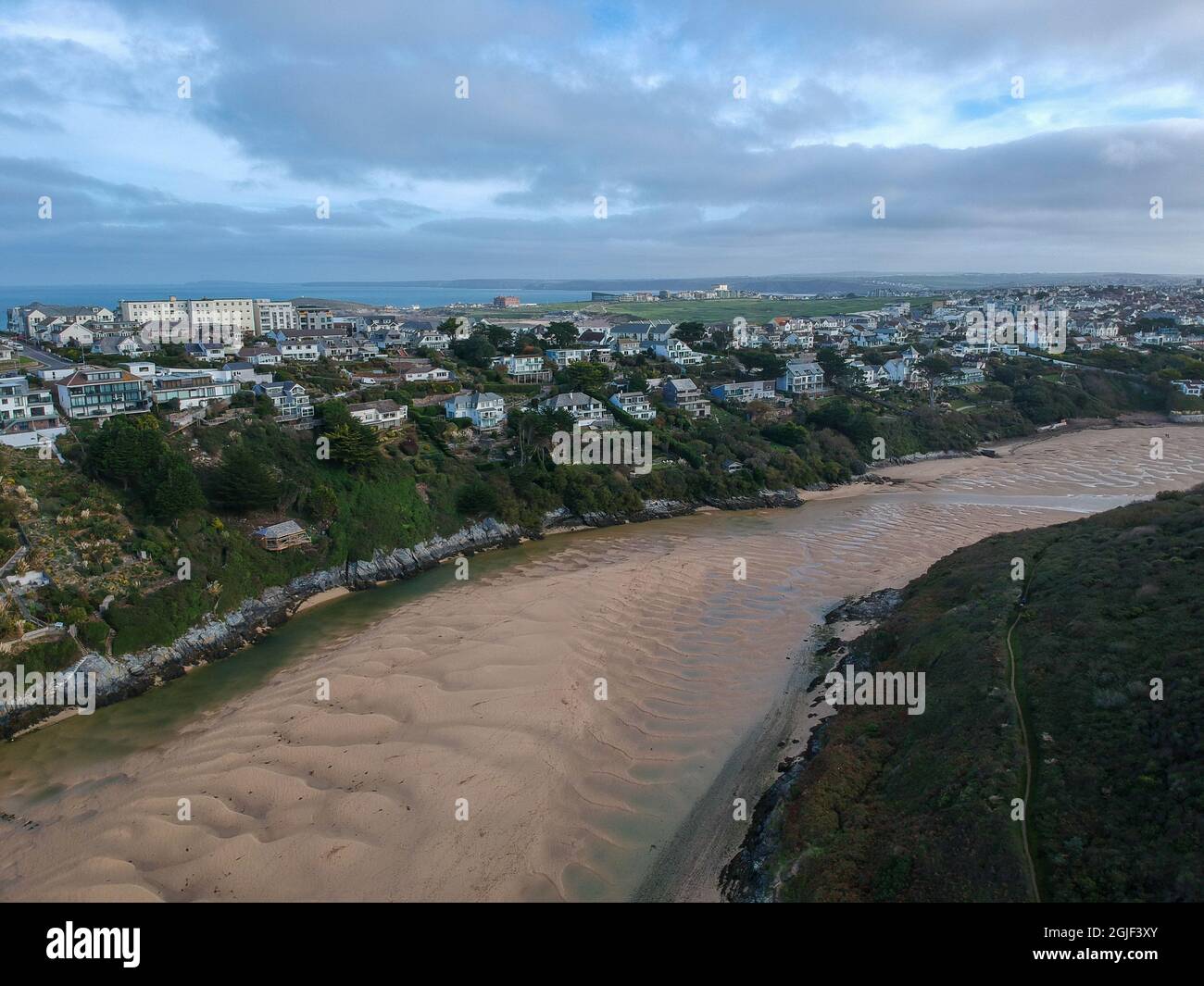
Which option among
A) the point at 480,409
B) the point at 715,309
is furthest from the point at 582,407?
the point at 715,309

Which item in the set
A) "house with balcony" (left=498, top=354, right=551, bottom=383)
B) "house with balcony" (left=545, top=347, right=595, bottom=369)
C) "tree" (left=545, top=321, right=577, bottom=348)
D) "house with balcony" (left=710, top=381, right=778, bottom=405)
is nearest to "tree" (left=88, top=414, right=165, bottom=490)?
"house with balcony" (left=498, top=354, right=551, bottom=383)

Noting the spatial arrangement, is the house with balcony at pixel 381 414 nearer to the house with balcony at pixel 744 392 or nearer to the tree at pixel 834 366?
the house with balcony at pixel 744 392

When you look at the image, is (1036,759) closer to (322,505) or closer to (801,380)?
(322,505)

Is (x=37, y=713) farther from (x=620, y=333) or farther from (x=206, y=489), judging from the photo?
(x=620, y=333)

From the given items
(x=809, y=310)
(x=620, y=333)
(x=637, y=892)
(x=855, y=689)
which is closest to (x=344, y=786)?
(x=637, y=892)

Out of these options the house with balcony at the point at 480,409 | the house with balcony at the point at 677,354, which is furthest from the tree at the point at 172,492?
the house with balcony at the point at 677,354

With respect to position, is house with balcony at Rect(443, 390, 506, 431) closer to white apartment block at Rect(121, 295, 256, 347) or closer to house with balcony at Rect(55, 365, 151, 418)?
house with balcony at Rect(55, 365, 151, 418)
